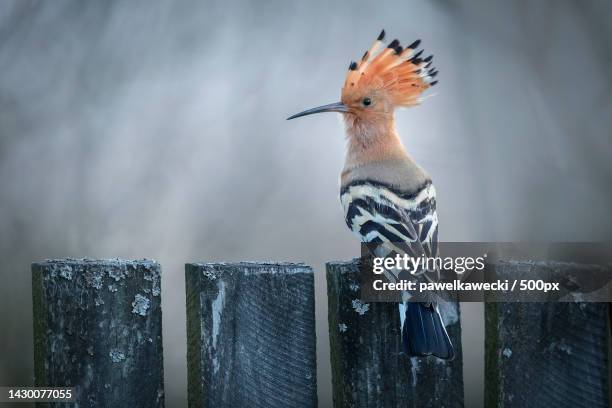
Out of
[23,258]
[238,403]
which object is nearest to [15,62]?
[23,258]

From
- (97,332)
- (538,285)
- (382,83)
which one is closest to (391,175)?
(382,83)

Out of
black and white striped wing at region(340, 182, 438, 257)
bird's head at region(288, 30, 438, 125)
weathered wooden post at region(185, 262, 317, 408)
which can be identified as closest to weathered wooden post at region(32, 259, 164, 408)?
weathered wooden post at region(185, 262, 317, 408)

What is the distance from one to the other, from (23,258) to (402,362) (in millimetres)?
2279

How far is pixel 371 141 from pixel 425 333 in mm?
1219

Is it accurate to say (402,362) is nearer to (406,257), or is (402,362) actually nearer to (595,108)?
(406,257)

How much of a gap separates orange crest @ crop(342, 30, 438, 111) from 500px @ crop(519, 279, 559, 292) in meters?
1.14

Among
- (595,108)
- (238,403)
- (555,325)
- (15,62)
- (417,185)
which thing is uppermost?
(15,62)

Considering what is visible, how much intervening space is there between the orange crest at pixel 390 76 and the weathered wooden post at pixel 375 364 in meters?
1.10

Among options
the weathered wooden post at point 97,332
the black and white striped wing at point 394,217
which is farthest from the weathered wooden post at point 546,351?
the weathered wooden post at point 97,332

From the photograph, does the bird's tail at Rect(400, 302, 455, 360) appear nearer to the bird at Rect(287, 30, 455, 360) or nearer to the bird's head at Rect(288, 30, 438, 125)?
the bird at Rect(287, 30, 455, 360)

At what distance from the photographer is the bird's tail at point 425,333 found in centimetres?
221

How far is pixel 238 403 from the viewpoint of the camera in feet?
7.29

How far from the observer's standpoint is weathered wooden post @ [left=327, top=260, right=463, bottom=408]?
2.25 meters

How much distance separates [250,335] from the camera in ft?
7.28
